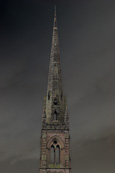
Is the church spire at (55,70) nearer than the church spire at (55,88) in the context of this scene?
No

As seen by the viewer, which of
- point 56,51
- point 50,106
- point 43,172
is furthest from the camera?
point 56,51

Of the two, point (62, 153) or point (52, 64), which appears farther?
point (52, 64)

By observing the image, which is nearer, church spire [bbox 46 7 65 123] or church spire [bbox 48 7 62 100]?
church spire [bbox 46 7 65 123]

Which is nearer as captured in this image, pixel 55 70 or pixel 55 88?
pixel 55 88

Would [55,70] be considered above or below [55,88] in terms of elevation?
above

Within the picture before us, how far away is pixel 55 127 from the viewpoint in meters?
60.7

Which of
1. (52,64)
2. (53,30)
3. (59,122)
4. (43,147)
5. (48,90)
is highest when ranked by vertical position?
(53,30)

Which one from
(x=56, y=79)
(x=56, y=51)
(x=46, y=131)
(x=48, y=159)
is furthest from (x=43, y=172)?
(x=56, y=51)

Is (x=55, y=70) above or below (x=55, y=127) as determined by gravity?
above

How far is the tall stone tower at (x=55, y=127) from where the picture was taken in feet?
192

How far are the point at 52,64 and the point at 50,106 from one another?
23.0 ft

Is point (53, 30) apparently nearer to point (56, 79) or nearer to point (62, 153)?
point (56, 79)

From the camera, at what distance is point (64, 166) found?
192 ft

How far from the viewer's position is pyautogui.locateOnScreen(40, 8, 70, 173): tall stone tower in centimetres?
5856
